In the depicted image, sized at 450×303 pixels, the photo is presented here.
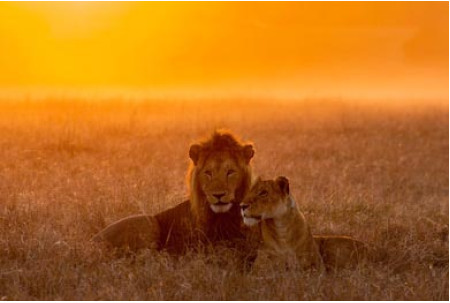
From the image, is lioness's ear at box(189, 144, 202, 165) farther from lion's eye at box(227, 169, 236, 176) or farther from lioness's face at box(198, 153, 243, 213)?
lion's eye at box(227, 169, 236, 176)

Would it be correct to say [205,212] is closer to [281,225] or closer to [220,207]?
[220,207]

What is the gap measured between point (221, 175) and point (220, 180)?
4 centimetres

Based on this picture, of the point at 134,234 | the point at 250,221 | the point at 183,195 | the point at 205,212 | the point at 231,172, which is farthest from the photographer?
the point at 183,195

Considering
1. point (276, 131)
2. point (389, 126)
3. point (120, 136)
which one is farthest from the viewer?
point (389, 126)

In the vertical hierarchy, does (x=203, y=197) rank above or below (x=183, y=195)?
above

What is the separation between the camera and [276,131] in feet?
51.6

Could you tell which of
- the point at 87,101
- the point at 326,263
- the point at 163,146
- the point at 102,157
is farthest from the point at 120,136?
the point at 326,263

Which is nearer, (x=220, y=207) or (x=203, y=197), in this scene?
(x=220, y=207)

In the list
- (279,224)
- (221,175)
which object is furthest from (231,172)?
(279,224)

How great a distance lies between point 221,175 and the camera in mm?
5703

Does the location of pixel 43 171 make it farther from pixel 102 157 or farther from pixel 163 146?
pixel 163 146

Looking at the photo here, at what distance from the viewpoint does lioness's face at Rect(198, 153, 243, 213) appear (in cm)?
566

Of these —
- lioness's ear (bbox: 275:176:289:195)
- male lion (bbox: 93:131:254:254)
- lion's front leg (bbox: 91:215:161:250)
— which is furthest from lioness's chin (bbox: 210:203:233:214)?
lion's front leg (bbox: 91:215:161:250)

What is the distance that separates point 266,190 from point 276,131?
10.1 metres
